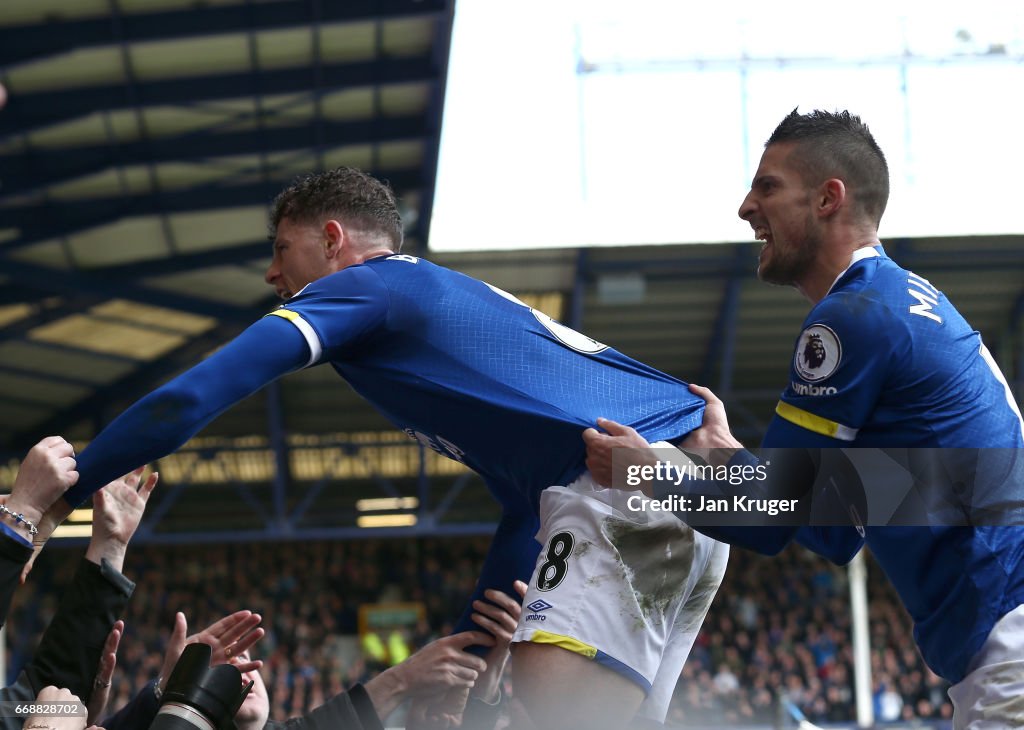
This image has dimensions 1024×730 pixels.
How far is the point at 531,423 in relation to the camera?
354 cm

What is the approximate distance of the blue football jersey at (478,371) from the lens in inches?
139

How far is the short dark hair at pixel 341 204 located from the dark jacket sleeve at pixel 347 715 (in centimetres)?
150

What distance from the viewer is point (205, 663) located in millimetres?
2535

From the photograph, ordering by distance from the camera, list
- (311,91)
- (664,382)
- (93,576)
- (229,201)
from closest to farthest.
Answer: (93,576) < (664,382) < (311,91) < (229,201)

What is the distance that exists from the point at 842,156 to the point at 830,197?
13 cm

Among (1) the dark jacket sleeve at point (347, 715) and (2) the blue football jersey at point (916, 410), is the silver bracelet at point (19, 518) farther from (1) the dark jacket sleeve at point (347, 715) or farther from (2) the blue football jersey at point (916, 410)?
(2) the blue football jersey at point (916, 410)

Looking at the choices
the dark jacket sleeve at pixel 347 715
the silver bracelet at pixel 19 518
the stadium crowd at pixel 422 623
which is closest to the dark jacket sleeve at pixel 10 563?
the silver bracelet at pixel 19 518

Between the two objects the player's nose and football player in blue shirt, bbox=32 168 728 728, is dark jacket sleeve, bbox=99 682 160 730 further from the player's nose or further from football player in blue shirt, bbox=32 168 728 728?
the player's nose

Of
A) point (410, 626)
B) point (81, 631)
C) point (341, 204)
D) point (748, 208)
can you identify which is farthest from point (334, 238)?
point (410, 626)

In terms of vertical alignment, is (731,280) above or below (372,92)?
below

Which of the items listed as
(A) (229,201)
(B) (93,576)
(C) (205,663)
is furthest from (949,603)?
(A) (229,201)

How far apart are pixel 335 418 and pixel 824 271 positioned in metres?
20.8

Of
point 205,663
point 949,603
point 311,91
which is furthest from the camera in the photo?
point 311,91

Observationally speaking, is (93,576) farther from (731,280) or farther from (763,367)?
(763,367)
